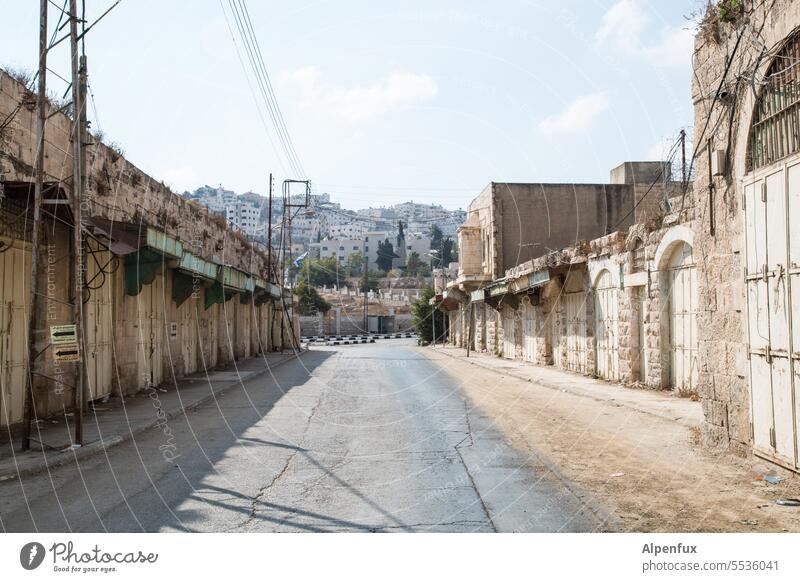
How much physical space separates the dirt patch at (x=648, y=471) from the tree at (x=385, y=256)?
150 meters

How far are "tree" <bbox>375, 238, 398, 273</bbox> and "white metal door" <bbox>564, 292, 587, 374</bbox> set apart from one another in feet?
460

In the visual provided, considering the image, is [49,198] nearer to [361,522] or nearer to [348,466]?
[348,466]

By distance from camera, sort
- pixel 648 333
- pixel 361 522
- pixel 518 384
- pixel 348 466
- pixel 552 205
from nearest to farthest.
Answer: pixel 361 522 → pixel 348 466 → pixel 648 333 → pixel 518 384 → pixel 552 205

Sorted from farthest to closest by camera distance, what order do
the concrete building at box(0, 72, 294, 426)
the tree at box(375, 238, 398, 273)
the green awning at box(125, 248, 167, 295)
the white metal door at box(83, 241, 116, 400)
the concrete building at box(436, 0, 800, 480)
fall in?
the tree at box(375, 238, 398, 273)
the green awning at box(125, 248, 167, 295)
the white metal door at box(83, 241, 116, 400)
the concrete building at box(0, 72, 294, 426)
the concrete building at box(436, 0, 800, 480)

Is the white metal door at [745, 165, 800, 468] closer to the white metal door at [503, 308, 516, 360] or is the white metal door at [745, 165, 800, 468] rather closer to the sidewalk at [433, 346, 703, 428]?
the sidewalk at [433, 346, 703, 428]

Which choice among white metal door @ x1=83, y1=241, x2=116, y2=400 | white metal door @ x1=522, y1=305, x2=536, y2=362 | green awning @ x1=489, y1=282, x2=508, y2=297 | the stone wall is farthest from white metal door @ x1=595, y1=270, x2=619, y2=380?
white metal door @ x1=83, y1=241, x2=116, y2=400

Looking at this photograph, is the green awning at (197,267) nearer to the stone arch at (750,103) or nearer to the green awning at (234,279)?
the green awning at (234,279)

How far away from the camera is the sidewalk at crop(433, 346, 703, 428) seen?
11.8 metres

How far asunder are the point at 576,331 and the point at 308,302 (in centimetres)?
6505

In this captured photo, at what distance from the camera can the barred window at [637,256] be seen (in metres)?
16.4

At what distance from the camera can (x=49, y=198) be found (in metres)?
10.5

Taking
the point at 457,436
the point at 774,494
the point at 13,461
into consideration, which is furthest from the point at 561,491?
the point at 13,461

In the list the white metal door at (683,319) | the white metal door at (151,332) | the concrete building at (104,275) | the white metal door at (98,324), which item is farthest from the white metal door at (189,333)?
the white metal door at (683,319)

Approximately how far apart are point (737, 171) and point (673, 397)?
23.9 ft
